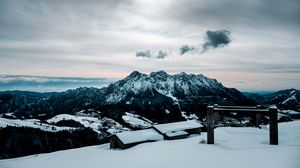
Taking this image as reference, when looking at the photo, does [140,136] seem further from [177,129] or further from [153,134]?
[177,129]

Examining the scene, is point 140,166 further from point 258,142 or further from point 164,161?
point 258,142

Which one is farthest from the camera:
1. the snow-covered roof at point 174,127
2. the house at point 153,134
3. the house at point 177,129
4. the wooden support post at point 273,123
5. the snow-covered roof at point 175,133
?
the snow-covered roof at point 174,127

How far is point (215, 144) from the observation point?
42.7 feet

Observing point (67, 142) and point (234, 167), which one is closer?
point (234, 167)

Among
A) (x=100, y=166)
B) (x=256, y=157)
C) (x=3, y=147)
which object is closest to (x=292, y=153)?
(x=256, y=157)

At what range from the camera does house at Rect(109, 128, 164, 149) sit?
2634 centimetres

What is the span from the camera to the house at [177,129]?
97.6 feet

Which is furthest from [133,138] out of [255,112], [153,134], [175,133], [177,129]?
[255,112]

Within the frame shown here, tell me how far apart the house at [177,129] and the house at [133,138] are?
0.80 metres

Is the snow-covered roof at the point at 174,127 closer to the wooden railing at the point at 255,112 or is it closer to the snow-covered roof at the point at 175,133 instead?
the snow-covered roof at the point at 175,133

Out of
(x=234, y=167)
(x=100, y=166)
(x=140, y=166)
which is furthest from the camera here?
(x=100, y=166)

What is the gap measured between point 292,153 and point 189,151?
4.03 metres

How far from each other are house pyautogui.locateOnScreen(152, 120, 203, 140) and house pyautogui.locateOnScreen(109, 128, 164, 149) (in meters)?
0.80

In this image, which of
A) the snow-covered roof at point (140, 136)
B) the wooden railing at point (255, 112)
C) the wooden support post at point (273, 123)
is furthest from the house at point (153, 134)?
the wooden support post at point (273, 123)
